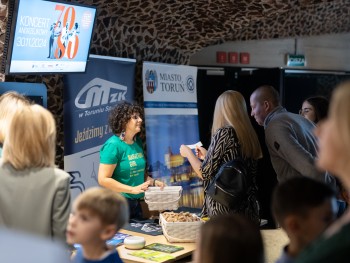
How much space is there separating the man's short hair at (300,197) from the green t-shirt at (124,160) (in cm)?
252

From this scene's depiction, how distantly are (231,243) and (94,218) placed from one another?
84 cm

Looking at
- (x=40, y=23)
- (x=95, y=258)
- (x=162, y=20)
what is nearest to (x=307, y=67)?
(x=162, y=20)

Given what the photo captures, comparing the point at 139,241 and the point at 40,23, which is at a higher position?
the point at 40,23

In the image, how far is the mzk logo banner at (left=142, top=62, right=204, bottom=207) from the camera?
6.05 meters

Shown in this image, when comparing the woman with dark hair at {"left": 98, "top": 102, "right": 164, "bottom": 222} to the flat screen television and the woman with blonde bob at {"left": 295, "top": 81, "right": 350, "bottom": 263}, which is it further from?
the woman with blonde bob at {"left": 295, "top": 81, "right": 350, "bottom": 263}

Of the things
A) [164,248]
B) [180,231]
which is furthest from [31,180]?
[180,231]

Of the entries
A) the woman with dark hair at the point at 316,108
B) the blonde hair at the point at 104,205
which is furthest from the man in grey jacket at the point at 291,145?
the blonde hair at the point at 104,205

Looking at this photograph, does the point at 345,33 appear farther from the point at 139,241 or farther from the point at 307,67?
the point at 139,241

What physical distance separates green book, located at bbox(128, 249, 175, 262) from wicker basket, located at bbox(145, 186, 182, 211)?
0.61 m

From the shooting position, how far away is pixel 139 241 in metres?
3.46

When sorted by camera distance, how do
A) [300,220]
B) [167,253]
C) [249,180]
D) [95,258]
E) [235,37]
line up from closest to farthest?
[300,220] < [95,258] < [167,253] < [249,180] < [235,37]

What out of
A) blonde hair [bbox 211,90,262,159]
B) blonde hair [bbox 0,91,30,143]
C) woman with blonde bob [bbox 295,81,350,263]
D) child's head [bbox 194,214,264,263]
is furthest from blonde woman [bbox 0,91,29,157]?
woman with blonde bob [bbox 295,81,350,263]

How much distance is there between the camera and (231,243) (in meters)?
1.59

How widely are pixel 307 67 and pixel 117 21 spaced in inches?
160
